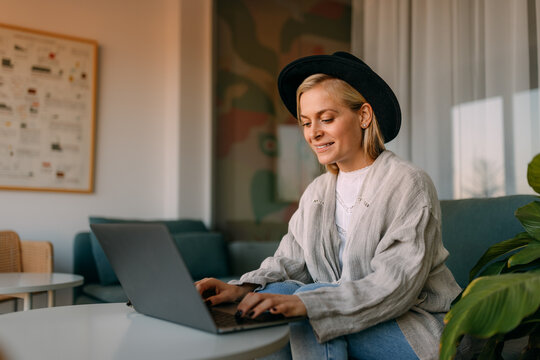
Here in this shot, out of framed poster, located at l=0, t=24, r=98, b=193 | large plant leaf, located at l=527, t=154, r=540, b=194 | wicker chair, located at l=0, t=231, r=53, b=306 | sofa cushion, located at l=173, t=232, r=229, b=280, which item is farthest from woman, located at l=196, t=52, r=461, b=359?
framed poster, located at l=0, t=24, r=98, b=193

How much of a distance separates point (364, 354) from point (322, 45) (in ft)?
9.77

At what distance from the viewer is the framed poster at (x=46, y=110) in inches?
135

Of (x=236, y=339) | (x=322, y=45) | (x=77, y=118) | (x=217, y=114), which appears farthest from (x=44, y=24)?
(x=236, y=339)

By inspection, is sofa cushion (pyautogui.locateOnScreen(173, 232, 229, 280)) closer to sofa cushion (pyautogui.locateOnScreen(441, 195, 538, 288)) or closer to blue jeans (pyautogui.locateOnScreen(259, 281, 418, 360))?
sofa cushion (pyautogui.locateOnScreen(441, 195, 538, 288))

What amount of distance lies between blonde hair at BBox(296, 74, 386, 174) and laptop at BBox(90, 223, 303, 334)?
24.8 inches

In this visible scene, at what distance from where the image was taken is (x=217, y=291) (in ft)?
3.94

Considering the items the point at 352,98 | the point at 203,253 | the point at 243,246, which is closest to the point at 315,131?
the point at 352,98

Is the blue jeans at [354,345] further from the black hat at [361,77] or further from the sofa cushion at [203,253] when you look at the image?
the sofa cushion at [203,253]

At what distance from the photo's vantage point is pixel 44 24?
11.8 ft

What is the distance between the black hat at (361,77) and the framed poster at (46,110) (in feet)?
8.37

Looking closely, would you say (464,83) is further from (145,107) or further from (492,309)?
(145,107)

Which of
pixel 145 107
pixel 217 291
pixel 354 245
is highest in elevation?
pixel 145 107

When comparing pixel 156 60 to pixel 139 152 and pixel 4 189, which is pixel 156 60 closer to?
pixel 139 152

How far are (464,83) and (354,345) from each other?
5.92 feet
